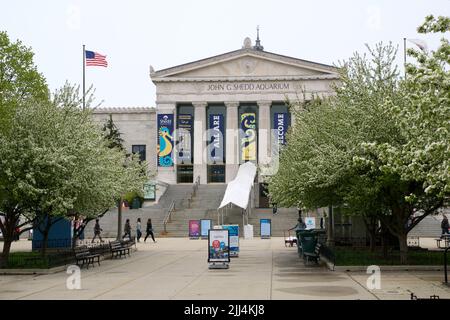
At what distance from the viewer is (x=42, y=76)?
25.1 m

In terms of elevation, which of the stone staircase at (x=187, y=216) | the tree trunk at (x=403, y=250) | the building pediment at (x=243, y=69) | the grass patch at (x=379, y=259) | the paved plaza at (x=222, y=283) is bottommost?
the paved plaza at (x=222, y=283)

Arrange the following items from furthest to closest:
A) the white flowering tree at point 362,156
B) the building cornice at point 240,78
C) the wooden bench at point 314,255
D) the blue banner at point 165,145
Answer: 1. the building cornice at point 240,78
2. the blue banner at point 165,145
3. the wooden bench at point 314,255
4. the white flowering tree at point 362,156

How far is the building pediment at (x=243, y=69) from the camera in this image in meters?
80.2

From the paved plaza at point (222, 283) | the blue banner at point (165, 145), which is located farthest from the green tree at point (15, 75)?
the blue banner at point (165, 145)

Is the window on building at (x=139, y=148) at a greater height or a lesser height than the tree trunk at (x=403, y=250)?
greater

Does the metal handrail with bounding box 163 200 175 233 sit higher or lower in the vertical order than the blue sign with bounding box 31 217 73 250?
higher

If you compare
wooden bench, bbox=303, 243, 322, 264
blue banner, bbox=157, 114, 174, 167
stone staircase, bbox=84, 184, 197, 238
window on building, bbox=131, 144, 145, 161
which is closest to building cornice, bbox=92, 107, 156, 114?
window on building, bbox=131, 144, 145, 161

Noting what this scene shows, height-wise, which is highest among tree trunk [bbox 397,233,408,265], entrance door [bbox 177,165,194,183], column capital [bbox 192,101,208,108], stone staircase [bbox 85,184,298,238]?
column capital [bbox 192,101,208,108]

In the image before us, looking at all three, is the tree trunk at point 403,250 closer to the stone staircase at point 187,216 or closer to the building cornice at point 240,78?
the stone staircase at point 187,216

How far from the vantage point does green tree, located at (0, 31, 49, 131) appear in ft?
75.4

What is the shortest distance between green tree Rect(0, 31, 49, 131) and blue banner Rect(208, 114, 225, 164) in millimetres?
52981

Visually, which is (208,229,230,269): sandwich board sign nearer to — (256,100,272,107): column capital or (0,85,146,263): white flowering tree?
(0,85,146,263): white flowering tree

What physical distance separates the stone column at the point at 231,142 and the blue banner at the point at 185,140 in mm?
4588

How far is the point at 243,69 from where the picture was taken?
81188 mm
